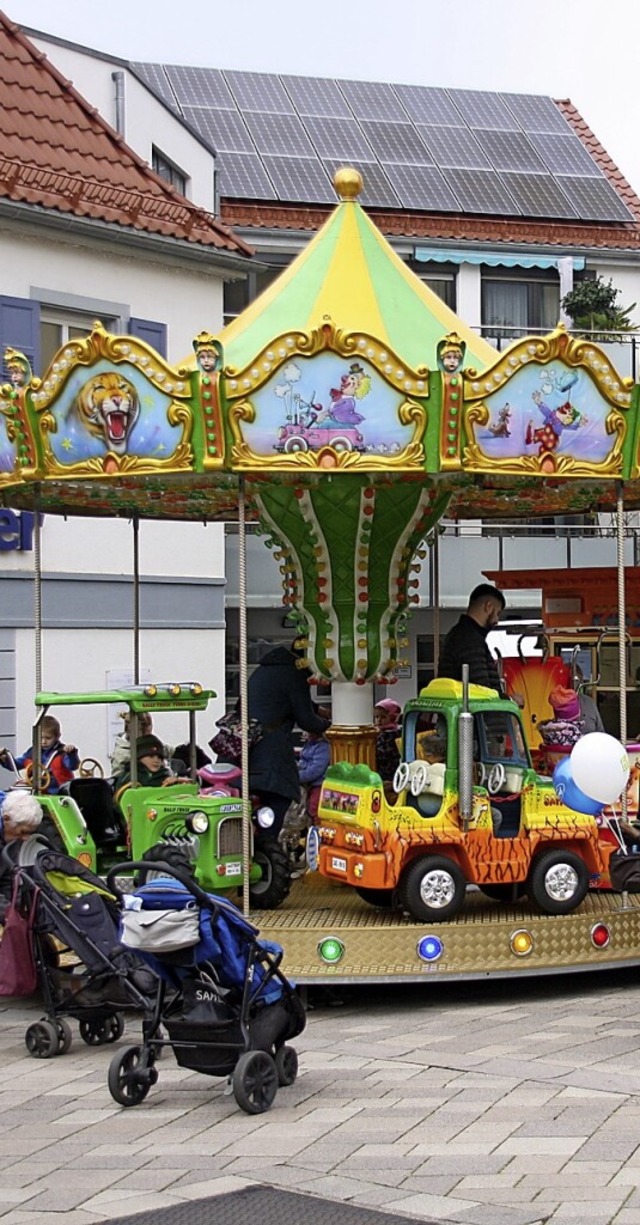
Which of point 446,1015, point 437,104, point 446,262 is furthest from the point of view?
point 437,104

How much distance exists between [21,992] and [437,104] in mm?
22553

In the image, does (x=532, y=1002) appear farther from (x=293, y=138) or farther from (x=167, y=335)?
(x=293, y=138)

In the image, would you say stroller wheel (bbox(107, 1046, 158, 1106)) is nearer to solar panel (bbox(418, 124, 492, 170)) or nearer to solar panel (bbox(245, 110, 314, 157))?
solar panel (bbox(245, 110, 314, 157))

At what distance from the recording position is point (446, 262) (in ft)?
83.5

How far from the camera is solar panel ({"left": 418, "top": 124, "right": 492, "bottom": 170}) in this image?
27.3m

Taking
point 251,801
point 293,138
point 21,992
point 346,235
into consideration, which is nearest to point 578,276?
point 293,138

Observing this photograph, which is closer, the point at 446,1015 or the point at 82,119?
the point at 446,1015

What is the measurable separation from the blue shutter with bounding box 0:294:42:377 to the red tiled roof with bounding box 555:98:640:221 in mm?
12426

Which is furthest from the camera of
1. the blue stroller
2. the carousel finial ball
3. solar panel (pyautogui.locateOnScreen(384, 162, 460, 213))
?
solar panel (pyautogui.locateOnScreen(384, 162, 460, 213))

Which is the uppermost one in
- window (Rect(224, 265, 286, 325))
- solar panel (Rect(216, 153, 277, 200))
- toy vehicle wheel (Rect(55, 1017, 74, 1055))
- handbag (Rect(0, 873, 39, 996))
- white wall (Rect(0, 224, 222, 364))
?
solar panel (Rect(216, 153, 277, 200))

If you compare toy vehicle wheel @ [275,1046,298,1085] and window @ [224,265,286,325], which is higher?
window @ [224,265,286,325]

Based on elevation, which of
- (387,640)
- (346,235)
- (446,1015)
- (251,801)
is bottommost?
(446,1015)

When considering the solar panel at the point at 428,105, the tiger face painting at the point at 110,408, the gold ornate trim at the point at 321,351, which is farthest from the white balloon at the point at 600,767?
the solar panel at the point at 428,105

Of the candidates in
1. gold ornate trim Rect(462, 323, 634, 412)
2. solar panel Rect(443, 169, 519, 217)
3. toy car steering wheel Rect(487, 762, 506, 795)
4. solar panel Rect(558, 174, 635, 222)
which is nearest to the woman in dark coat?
toy car steering wheel Rect(487, 762, 506, 795)
